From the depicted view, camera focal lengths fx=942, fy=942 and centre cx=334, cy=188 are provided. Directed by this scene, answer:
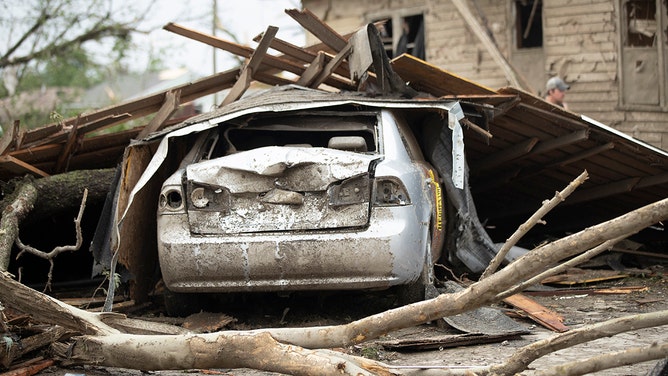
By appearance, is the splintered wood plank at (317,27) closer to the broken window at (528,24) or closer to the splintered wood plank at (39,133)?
the splintered wood plank at (39,133)

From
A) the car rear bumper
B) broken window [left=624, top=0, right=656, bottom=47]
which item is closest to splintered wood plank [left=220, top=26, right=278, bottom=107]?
the car rear bumper

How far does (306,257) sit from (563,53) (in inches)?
414

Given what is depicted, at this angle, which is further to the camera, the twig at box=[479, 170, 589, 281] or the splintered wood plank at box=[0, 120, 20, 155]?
the splintered wood plank at box=[0, 120, 20, 155]

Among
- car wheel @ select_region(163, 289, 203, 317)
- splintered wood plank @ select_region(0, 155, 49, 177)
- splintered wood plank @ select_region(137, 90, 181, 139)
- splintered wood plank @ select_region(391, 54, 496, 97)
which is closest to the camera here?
car wheel @ select_region(163, 289, 203, 317)

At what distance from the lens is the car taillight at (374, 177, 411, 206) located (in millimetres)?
6535

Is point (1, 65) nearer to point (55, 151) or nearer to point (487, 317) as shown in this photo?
point (55, 151)

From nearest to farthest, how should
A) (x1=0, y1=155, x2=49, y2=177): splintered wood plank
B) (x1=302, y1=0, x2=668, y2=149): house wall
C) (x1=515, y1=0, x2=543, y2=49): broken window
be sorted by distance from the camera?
(x1=0, y1=155, x2=49, y2=177): splintered wood plank, (x1=302, y1=0, x2=668, y2=149): house wall, (x1=515, y1=0, x2=543, y2=49): broken window

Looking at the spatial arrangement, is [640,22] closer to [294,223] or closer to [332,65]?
[332,65]

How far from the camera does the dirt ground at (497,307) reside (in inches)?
219

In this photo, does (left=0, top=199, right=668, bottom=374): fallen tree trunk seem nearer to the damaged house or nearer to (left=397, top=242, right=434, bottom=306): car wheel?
the damaged house

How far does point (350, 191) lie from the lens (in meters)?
6.55

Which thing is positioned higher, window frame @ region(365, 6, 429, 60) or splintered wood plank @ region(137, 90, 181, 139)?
window frame @ region(365, 6, 429, 60)

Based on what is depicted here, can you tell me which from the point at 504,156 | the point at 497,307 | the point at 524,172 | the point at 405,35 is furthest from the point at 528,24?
the point at 497,307

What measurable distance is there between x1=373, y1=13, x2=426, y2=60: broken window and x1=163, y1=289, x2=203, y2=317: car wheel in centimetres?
1072
